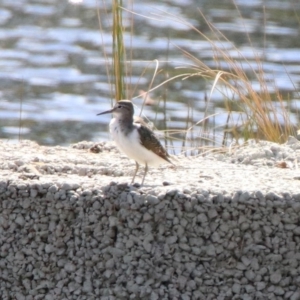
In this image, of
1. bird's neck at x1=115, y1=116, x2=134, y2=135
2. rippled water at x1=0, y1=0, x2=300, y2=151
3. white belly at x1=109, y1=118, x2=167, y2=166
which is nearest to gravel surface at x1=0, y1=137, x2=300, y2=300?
white belly at x1=109, y1=118, x2=167, y2=166

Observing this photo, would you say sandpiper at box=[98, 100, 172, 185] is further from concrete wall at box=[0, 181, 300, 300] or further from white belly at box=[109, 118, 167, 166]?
concrete wall at box=[0, 181, 300, 300]

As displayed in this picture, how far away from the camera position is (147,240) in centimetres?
497

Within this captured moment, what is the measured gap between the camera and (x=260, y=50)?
12852 millimetres

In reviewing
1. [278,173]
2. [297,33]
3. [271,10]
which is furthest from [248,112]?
[271,10]

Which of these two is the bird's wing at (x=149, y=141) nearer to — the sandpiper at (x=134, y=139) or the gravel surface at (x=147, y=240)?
the sandpiper at (x=134, y=139)

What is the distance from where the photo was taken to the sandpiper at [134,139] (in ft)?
17.2

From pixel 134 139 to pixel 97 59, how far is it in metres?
7.17

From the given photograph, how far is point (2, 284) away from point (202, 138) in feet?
10.0

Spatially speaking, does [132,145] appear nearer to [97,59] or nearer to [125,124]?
[125,124]

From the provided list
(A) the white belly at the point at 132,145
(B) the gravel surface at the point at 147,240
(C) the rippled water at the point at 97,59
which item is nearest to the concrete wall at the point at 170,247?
(B) the gravel surface at the point at 147,240

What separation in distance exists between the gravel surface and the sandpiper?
207 millimetres

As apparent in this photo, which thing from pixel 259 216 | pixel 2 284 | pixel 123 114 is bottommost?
pixel 2 284

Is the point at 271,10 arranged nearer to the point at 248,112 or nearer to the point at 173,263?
the point at 248,112

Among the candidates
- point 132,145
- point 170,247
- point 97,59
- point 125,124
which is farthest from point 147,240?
point 97,59
